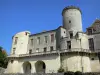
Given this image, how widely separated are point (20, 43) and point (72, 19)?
17.8 metres

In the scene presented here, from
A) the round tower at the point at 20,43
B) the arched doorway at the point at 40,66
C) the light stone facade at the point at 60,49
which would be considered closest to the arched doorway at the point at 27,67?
the light stone facade at the point at 60,49

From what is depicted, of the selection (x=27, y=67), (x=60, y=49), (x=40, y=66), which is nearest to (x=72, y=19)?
(x=60, y=49)

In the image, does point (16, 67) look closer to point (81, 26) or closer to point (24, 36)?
point (24, 36)

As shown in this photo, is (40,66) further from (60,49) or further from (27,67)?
(60,49)

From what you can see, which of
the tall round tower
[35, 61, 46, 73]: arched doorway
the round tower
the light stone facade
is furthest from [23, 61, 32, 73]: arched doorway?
the tall round tower

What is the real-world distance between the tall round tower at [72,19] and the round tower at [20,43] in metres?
13.0

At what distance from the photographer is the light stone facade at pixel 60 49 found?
1591 inches

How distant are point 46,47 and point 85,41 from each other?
11.4m

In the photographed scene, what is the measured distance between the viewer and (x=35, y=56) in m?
44.6

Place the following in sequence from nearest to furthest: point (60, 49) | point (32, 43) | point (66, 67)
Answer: point (66, 67)
point (60, 49)
point (32, 43)

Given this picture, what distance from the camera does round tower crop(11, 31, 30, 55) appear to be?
49.2 m

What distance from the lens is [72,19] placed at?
47.0 meters

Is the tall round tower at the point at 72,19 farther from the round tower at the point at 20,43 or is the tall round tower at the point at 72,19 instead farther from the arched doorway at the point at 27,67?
the arched doorway at the point at 27,67

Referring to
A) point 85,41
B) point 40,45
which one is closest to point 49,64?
point 40,45
